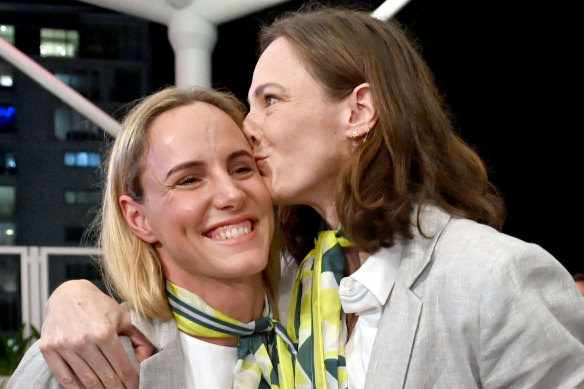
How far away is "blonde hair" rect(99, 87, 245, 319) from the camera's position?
88.0 inches

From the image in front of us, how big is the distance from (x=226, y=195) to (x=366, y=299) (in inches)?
15.5

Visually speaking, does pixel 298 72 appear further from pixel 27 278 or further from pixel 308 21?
pixel 27 278

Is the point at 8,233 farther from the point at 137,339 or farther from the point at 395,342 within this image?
the point at 395,342

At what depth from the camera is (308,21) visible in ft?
7.74

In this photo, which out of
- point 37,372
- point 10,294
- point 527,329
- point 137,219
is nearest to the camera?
point 527,329

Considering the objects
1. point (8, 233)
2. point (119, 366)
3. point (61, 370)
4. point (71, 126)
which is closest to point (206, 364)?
point (119, 366)

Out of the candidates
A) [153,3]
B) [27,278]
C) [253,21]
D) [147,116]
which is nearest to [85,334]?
[147,116]

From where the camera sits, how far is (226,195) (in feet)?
7.12

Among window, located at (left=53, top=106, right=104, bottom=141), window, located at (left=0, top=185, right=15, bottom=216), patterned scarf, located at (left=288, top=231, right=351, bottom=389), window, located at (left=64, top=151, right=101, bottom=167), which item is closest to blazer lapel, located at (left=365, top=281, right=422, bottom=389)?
patterned scarf, located at (left=288, top=231, right=351, bottom=389)

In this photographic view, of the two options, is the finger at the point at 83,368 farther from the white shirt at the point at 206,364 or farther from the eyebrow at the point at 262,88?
the eyebrow at the point at 262,88

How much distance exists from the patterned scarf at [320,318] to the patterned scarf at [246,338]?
4 centimetres

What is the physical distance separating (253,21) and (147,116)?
4.24m

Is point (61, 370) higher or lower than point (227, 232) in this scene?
lower

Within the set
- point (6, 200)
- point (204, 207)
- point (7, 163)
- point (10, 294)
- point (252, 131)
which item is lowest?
point (10, 294)
